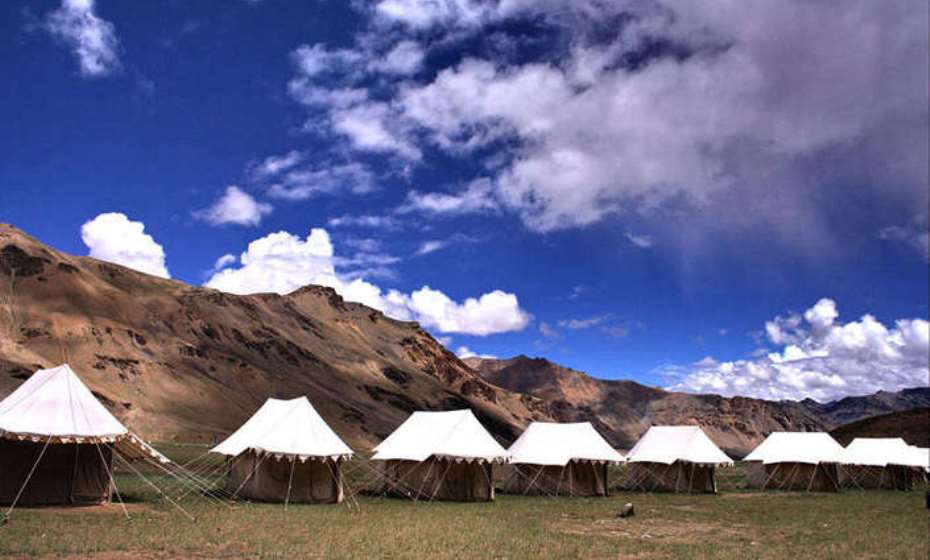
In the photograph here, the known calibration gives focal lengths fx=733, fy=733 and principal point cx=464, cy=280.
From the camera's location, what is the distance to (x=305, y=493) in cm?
2508

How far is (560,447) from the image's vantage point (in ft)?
107

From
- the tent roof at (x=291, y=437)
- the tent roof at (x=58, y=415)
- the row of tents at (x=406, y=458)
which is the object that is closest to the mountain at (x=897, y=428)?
the row of tents at (x=406, y=458)

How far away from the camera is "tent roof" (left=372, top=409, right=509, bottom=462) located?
28172mm

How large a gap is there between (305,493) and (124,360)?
6280cm

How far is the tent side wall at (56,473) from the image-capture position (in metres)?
20.7

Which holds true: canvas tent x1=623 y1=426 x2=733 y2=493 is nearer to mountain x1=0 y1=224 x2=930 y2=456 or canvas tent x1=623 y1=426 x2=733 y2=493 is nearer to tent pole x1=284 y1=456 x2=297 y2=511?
tent pole x1=284 y1=456 x2=297 y2=511

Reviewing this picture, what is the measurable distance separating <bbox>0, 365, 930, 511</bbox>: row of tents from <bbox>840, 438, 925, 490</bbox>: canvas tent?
8 centimetres

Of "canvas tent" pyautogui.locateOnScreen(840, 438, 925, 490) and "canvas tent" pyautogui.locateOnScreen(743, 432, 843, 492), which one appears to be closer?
"canvas tent" pyautogui.locateOnScreen(743, 432, 843, 492)

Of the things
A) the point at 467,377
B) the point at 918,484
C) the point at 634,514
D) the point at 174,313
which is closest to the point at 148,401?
the point at 174,313

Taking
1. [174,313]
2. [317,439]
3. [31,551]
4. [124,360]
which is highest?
[174,313]

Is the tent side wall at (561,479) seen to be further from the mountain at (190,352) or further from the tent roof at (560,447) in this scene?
the mountain at (190,352)

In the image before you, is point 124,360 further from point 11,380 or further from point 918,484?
point 918,484

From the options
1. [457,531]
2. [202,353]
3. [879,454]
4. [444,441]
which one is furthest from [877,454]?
[202,353]

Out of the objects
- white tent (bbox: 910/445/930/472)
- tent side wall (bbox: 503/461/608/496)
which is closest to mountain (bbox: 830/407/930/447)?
white tent (bbox: 910/445/930/472)
